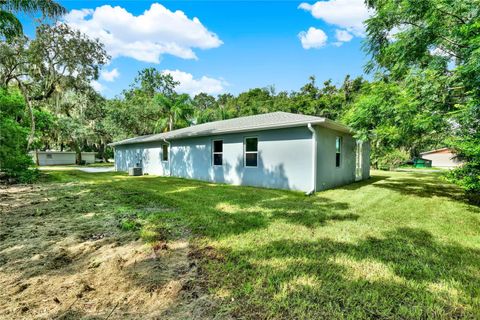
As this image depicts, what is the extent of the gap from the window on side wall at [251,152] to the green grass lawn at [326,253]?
3.18 meters

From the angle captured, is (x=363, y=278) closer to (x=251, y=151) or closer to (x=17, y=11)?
(x=251, y=151)

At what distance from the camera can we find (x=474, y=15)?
5414 mm

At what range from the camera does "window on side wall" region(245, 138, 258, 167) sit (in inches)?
369

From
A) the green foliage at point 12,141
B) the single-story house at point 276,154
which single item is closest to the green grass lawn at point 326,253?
the single-story house at point 276,154

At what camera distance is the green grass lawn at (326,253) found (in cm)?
214

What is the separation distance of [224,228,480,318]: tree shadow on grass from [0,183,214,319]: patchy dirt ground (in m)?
0.66

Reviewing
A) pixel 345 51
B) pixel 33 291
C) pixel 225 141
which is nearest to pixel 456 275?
pixel 33 291

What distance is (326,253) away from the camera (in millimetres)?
3193

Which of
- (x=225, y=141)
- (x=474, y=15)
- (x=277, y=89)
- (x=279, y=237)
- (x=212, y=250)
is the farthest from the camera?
(x=277, y=89)

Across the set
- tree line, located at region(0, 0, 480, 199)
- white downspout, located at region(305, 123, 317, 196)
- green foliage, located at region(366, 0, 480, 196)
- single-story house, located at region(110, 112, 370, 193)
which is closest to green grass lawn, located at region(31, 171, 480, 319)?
white downspout, located at region(305, 123, 317, 196)

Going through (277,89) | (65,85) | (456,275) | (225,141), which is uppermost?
(277,89)

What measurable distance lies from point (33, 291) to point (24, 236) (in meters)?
2.16

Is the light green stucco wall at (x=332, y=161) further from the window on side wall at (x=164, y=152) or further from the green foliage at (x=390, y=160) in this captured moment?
the green foliage at (x=390, y=160)

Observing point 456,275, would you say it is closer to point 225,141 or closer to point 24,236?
point 24,236
